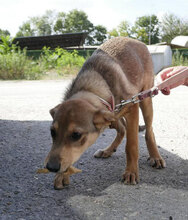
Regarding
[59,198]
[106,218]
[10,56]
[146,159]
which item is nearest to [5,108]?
[146,159]

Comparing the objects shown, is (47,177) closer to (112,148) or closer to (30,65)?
(112,148)

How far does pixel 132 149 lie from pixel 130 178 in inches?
14.1

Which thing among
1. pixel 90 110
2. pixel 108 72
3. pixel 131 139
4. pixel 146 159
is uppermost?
pixel 108 72

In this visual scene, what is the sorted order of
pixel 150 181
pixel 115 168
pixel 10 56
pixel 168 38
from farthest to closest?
1. pixel 168 38
2. pixel 10 56
3. pixel 115 168
4. pixel 150 181

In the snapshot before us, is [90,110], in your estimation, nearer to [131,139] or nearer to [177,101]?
[131,139]

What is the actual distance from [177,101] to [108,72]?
6.33 metres

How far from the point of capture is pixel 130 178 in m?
3.75

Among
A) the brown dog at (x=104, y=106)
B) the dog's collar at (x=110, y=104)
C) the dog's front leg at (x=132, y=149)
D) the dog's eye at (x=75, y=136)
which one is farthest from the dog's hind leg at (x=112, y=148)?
the dog's eye at (x=75, y=136)

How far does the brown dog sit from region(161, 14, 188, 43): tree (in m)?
71.4

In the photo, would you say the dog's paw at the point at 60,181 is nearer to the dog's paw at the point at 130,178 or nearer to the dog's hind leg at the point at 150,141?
the dog's paw at the point at 130,178

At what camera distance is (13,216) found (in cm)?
289

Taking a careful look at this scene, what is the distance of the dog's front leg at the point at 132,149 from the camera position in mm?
3762

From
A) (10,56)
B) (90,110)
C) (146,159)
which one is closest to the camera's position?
(90,110)

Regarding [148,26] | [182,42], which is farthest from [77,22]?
[182,42]
